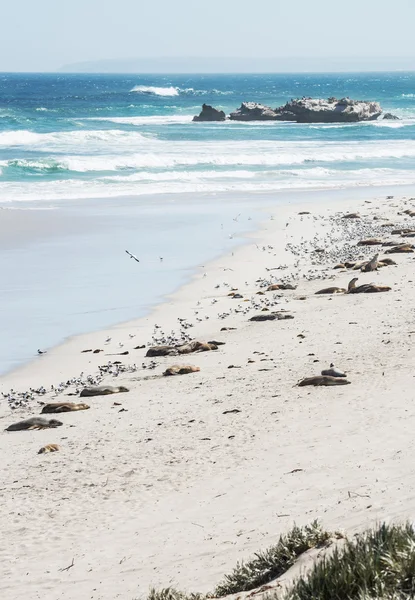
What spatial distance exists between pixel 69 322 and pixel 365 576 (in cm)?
946

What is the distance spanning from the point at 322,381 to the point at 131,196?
1983cm

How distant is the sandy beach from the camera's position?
560cm

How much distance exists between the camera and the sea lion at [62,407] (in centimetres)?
909

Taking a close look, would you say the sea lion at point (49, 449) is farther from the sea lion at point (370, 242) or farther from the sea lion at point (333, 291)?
the sea lion at point (370, 242)

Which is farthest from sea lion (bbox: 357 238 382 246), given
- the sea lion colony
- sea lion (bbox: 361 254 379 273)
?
sea lion (bbox: 361 254 379 273)

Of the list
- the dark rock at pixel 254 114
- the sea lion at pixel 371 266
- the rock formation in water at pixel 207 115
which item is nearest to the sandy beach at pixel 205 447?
the sea lion at pixel 371 266

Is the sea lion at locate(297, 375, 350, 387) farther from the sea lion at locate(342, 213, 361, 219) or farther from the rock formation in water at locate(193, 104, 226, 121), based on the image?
the rock formation in water at locate(193, 104, 226, 121)

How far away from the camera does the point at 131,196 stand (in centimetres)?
2812

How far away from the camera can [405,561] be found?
406 cm

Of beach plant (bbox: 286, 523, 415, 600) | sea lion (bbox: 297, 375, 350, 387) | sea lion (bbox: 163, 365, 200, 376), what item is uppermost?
beach plant (bbox: 286, 523, 415, 600)

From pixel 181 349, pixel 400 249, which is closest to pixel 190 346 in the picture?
pixel 181 349

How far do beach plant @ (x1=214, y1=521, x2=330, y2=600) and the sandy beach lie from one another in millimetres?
238

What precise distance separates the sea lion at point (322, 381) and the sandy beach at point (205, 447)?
115mm

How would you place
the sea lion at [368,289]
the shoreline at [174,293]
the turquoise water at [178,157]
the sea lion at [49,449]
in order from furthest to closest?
the turquoise water at [178,157] → the sea lion at [368,289] → the shoreline at [174,293] → the sea lion at [49,449]
